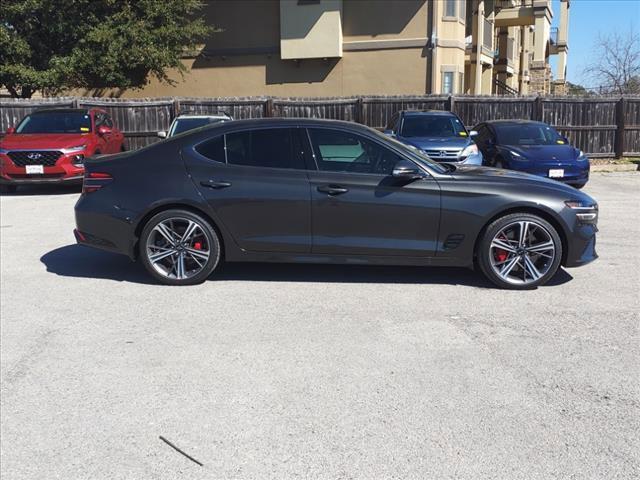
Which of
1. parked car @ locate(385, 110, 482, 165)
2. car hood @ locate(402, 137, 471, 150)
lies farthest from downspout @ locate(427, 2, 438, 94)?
car hood @ locate(402, 137, 471, 150)

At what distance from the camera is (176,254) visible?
6.16m

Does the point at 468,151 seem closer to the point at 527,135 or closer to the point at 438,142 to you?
the point at 438,142

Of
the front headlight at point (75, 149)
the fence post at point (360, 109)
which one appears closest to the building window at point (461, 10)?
the fence post at point (360, 109)

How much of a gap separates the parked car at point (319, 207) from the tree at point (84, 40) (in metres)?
16.2

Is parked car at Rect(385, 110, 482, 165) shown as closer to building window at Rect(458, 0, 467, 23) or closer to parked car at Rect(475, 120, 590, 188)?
parked car at Rect(475, 120, 590, 188)

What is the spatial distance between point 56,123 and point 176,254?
9.17 m

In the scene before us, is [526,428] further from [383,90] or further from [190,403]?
[383,90]

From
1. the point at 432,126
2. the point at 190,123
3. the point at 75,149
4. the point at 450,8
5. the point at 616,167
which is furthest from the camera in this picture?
the point at 450,8

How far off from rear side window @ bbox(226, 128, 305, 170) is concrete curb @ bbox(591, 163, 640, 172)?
511 inches

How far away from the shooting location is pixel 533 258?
5.95 metres

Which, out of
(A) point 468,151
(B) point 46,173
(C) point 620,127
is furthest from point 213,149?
(C) point 620,127

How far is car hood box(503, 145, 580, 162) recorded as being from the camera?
12297 mm

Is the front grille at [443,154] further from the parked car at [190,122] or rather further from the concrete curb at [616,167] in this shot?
the concrete curb at [616,167]

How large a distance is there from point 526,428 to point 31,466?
2639mm
